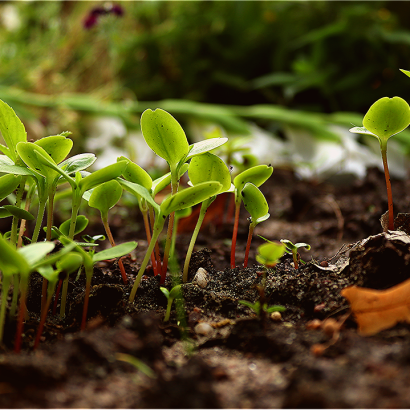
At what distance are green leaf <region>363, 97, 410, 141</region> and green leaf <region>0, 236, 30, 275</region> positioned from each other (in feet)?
1.67

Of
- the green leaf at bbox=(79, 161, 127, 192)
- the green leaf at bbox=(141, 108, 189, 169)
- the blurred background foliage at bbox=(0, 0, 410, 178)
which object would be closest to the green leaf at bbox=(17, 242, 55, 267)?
the green leaf at bbox=(79, 161, 127, 192)

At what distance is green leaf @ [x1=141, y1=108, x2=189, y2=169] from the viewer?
596 mm

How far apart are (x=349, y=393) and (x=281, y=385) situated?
8cm

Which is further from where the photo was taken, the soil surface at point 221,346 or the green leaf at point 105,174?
Result: the green leaf at point 105,174

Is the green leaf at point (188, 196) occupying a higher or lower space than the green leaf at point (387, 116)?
lower

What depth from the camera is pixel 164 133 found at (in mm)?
606

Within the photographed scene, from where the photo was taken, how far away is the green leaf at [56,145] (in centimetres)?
59

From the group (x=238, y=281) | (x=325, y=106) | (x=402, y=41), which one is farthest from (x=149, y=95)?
(x=238, y=281)

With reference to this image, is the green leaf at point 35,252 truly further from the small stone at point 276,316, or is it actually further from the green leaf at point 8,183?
the small stone at point 276,316

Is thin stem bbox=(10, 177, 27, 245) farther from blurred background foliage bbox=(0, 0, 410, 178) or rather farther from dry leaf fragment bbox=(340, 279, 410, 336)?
blurred background foliage bbox=(0, 0, 410, 178)

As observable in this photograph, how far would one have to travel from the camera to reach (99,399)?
0.40m

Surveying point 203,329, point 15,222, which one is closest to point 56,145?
point 15,222

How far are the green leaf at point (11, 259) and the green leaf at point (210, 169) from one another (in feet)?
1.02

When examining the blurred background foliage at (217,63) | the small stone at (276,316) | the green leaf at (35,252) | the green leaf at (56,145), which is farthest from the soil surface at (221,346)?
the blurred background foliage at (217,63)
